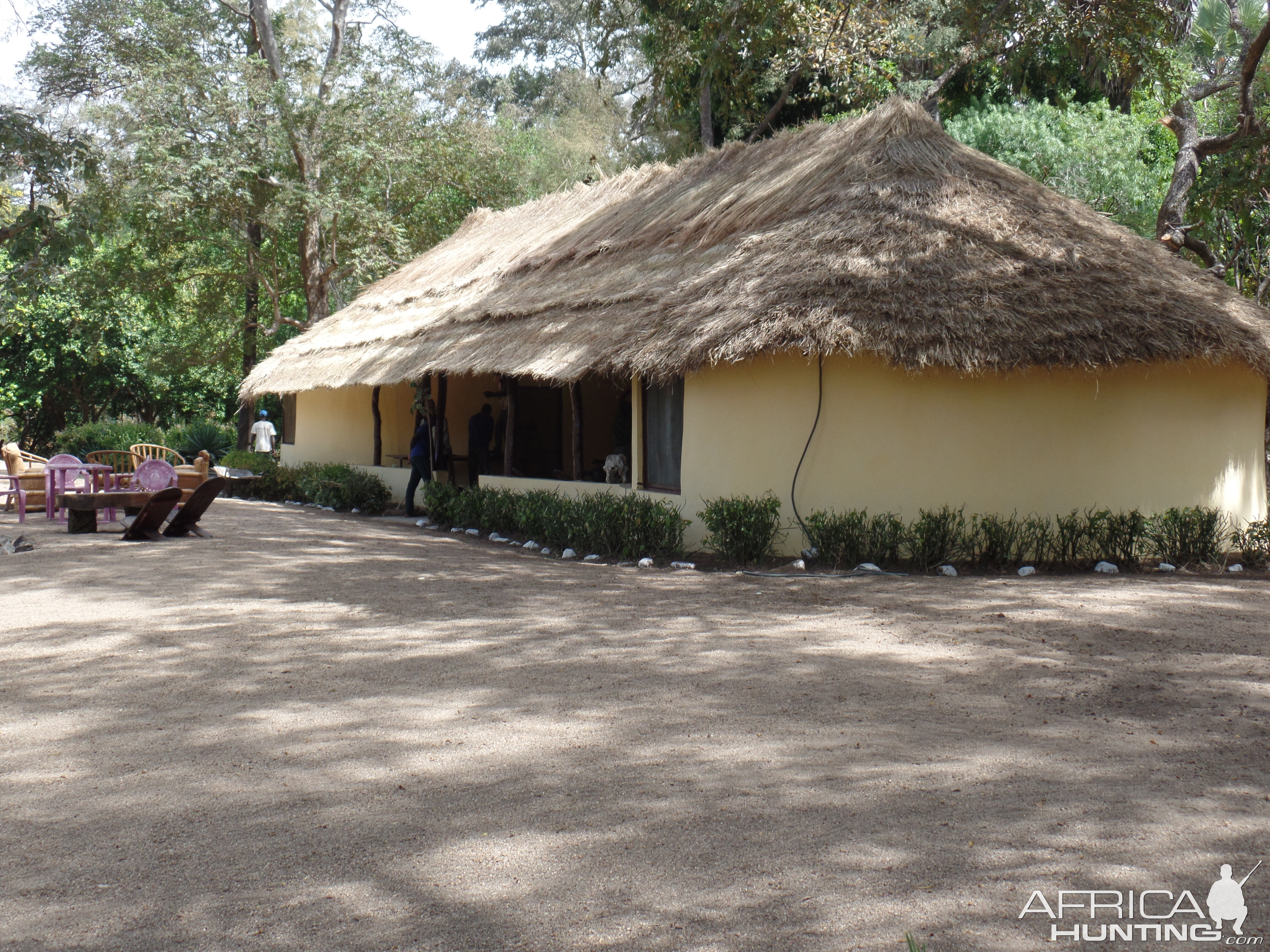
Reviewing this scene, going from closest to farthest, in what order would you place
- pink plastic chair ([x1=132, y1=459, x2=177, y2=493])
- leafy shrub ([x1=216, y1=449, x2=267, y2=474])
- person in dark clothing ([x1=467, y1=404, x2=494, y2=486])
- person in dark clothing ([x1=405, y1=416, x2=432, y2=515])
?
pink plastic chair ([x1=132, y1=459, x2=177, y2=493]) → person in dark clothing ([x1=405, y1=416, x2=432, y2=515]) → person in dark clothing ([x1=467, y1=404, x2=494, y2=486]) → leafy shrub ([x1=216, y1=449, x2=267, y2=474])

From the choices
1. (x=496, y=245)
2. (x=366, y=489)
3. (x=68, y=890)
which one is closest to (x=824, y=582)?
(x=68, y=890)

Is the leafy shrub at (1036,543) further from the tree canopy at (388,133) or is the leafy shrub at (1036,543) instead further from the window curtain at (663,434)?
the tree canopy at (388,133)

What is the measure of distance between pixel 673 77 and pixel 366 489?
7.72 meters

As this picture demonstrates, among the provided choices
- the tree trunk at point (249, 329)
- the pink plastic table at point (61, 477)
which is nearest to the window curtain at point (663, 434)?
the pink plastic table at point (61, 477)

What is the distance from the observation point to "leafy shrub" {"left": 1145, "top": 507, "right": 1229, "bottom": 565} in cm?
1009

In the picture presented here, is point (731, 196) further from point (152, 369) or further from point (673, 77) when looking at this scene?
point (152, 369)

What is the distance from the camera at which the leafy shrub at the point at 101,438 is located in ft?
79.1

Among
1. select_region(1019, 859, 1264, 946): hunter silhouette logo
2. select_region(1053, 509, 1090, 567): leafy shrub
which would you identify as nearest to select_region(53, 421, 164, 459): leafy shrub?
select_region(1053, 509, 1090, 567): leafy shrub

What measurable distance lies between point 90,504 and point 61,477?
2.10 m

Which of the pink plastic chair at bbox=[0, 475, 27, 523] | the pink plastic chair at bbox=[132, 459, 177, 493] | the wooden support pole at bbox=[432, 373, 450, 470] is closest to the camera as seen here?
the pink plastic chair at bbox=[132, 459, 177, 493]

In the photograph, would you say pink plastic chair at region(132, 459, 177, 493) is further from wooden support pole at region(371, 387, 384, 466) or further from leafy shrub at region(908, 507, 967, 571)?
leafy shrub at region(908, 507, 967, 571)

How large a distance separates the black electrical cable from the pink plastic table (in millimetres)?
8567

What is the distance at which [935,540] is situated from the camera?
32.2 ft

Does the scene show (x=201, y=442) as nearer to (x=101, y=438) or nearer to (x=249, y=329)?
(x=101, y=438)
